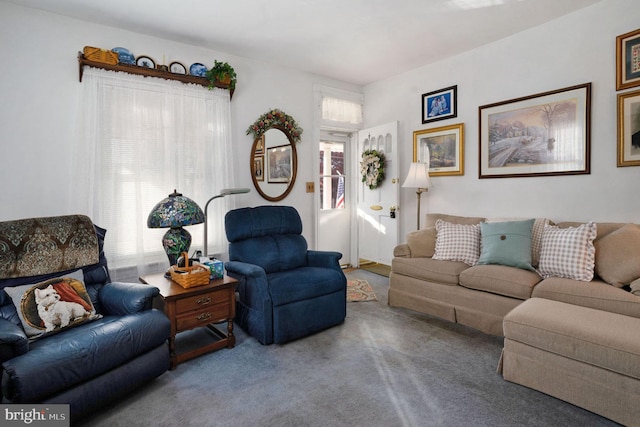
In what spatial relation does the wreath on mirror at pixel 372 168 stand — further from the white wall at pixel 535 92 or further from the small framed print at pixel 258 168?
the small framed print at pixel 258 168

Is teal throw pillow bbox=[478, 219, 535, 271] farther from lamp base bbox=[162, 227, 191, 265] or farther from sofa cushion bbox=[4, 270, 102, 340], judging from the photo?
sofa cushion bbox=[4, 270, 102, 340]

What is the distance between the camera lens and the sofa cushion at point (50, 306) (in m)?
1.99

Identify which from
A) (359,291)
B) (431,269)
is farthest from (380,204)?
(431,269)

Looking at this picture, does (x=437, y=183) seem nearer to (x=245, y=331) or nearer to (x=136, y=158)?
(x=245, y=331)

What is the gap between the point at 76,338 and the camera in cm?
190

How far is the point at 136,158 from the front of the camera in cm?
326

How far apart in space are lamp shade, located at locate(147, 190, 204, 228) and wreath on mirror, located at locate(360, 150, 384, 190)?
267 cm

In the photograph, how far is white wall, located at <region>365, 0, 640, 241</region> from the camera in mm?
2957

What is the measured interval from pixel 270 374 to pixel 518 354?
1.58m

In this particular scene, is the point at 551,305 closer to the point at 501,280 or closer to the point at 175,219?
the point at 501,280

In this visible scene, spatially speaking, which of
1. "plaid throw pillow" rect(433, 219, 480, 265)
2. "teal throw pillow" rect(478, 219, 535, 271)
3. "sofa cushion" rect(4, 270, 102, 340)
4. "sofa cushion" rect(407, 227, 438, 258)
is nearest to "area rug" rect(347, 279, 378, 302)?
"sofa cushion" rect(407, 227, 438, 258)

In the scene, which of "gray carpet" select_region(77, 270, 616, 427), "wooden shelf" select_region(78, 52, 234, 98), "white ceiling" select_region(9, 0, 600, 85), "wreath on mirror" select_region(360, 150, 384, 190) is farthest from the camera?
"wreath on mirror" select_region(360, 150, 384, 190)

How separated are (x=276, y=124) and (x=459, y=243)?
8.08 ft

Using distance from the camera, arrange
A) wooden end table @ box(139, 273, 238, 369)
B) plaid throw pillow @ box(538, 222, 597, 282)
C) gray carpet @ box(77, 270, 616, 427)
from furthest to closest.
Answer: plaid throw pillow @ box(538, 222, 597, 282) < wooden end table @ box(139, 273, 238, 369) < gray carpet @ box(77, 270, 616, 427)
